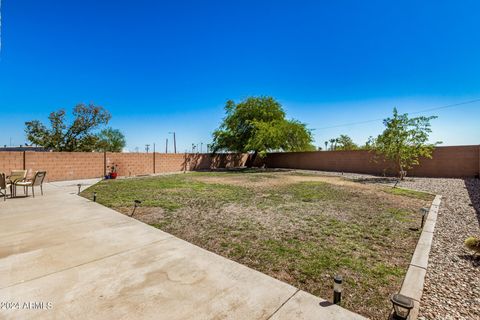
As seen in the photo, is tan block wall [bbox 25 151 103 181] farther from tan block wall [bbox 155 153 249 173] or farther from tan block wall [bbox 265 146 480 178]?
tan block wall [bbox 265 146 480 178]

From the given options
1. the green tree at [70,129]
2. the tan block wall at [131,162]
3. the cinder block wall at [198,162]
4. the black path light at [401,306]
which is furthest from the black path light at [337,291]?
the green tree at [70,129]

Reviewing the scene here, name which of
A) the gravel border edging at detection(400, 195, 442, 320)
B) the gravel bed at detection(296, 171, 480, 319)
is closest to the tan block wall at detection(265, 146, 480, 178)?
the gravel bed at detection(296, 171, 480, 319)

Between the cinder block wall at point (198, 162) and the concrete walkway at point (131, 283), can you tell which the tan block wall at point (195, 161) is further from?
the concrete walkway at point (131, 283)

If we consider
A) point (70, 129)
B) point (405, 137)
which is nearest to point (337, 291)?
point (405, 137)

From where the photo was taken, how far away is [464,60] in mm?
12062

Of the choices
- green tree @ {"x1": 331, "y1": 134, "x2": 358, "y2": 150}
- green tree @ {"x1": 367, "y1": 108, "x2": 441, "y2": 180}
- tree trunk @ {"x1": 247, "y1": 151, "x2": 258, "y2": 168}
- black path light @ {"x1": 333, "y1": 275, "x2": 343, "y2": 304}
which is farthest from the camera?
green tree @ {"x1": 331, "y1": 134, "x2": 358, "y2": 150}

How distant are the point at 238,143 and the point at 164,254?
18.4m

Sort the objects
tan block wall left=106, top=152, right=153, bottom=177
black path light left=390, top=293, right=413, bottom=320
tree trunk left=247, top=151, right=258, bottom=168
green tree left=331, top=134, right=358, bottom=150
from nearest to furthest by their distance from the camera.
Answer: black path light left=390, top=293, right=413, bottom=320
tan block wall left=106, top=152, right=153, bottom=177
tree trunk left=247, top=151, right=258, bottom=168
green tree left=331, top=134, right=358, bottom=150

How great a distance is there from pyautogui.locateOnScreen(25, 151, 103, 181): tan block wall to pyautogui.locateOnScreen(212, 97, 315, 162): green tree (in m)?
10.3

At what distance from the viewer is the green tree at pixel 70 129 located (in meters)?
20.1

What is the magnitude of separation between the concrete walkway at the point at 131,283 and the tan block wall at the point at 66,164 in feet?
34.8

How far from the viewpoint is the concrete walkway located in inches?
76.0

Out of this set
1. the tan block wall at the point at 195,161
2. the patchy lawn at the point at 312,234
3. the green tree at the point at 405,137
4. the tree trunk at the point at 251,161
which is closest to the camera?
the patchy lawn at the point at 312,234

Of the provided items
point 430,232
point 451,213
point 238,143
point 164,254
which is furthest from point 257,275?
point 238,143
